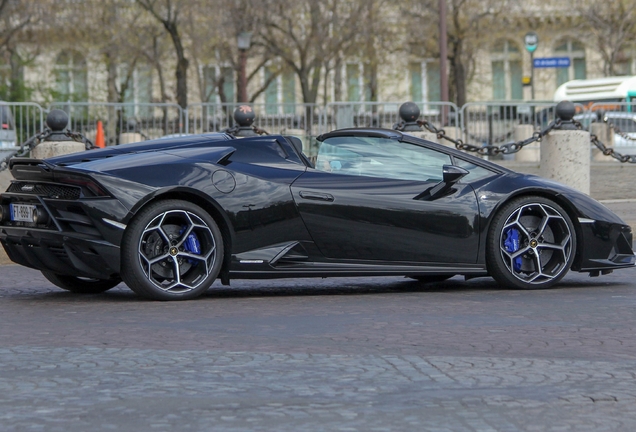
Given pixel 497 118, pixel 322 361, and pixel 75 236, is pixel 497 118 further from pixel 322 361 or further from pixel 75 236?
pixel 322 361

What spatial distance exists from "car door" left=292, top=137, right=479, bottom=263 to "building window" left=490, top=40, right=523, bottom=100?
160ft

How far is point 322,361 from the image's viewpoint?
18.3ft

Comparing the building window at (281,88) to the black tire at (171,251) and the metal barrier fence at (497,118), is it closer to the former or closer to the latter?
the metal barrier fence at (497,118)

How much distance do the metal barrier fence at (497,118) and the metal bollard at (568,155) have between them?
4620mm

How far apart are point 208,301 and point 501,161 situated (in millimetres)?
12787

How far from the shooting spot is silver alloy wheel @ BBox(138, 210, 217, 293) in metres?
7.58

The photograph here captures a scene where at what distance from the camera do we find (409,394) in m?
4.86

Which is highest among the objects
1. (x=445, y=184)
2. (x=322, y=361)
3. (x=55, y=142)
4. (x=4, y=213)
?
(x=55, y=142)

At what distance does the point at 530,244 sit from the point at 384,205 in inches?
43.8

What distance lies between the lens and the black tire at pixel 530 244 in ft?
27.2

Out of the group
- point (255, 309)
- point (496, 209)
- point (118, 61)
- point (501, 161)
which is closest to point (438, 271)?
point (496, 209)

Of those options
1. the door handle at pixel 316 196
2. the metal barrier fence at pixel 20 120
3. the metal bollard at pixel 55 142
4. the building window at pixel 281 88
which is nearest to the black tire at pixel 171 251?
the door handle at pixel 316 196

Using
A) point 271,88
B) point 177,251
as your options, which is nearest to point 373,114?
point 177,251

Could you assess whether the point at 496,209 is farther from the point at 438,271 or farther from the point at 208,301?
the point at 208,301
